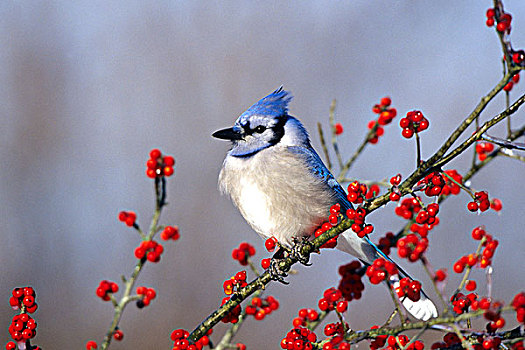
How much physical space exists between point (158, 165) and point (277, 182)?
72 centimetres

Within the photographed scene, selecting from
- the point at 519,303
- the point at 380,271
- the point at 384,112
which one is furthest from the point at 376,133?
the point at 519,303

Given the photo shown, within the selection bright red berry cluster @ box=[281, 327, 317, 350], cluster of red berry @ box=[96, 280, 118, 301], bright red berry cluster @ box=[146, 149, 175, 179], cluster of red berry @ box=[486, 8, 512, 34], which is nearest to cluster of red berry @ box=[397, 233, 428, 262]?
bright red berry cluster @ box=[281, 327, 317, 350]

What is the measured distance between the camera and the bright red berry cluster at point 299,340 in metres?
1.19

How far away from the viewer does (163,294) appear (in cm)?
362

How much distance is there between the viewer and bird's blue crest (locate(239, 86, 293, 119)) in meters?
1.86

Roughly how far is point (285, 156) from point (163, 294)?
2.04 metres

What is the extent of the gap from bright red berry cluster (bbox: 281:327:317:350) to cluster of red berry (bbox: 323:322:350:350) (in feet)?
0.15

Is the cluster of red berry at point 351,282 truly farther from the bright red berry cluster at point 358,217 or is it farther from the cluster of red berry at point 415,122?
the cluster of red berry at point 415,122

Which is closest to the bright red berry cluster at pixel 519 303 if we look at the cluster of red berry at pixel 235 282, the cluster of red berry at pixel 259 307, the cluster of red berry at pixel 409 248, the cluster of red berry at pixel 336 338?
the cluster of red berry at pixel 409 248

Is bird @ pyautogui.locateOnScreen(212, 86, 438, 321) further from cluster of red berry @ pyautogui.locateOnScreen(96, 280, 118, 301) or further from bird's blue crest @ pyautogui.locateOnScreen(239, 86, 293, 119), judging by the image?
cluster of red berry @ pyautogui.locateOnScreen(96, 280, 118, 301)

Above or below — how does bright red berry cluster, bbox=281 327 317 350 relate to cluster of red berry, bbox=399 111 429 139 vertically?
below

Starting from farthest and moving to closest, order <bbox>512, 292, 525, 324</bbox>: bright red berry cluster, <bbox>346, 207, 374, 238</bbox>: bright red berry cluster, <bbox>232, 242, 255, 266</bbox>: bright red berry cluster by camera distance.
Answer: <bbox>232, 242, 255, 266</bbox>: bright red berry cluster, <bbox>346, 207, 374, 238</bbox>: bright red berry cluster, <bbox>512, 292, 525, 324</bbox>: bright red berry cluster

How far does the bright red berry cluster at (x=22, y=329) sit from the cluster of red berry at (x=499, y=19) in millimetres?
1062

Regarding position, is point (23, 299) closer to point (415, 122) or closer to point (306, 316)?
point (306, 316)
